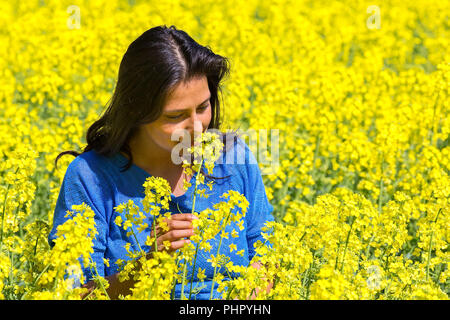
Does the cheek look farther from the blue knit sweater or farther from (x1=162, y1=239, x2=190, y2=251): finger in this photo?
(x1=162, y1=239, x2=190, y2=251): finger

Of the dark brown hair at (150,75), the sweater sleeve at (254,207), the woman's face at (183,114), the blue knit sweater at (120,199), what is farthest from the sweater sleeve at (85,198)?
the sweater sleeve at (254,207)

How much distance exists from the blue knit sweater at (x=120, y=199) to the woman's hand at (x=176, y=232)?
35 centimetres

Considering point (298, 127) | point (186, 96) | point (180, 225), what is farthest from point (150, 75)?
point (298, 127)

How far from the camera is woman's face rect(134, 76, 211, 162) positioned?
2.66 m

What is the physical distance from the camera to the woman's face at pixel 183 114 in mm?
2664

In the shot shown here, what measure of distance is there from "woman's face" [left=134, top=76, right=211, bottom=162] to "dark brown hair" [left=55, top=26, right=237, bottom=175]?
0.03 m

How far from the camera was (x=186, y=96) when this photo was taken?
269 cm

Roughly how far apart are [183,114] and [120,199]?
0.42 m

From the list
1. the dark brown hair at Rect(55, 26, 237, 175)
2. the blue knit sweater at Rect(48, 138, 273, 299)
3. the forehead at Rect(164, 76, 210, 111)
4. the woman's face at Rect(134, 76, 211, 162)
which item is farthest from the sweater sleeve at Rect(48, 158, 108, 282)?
the forehead at Rect(164, 76, 210, 111)

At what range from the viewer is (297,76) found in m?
6.08

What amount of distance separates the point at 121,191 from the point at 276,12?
5628 millimetres
